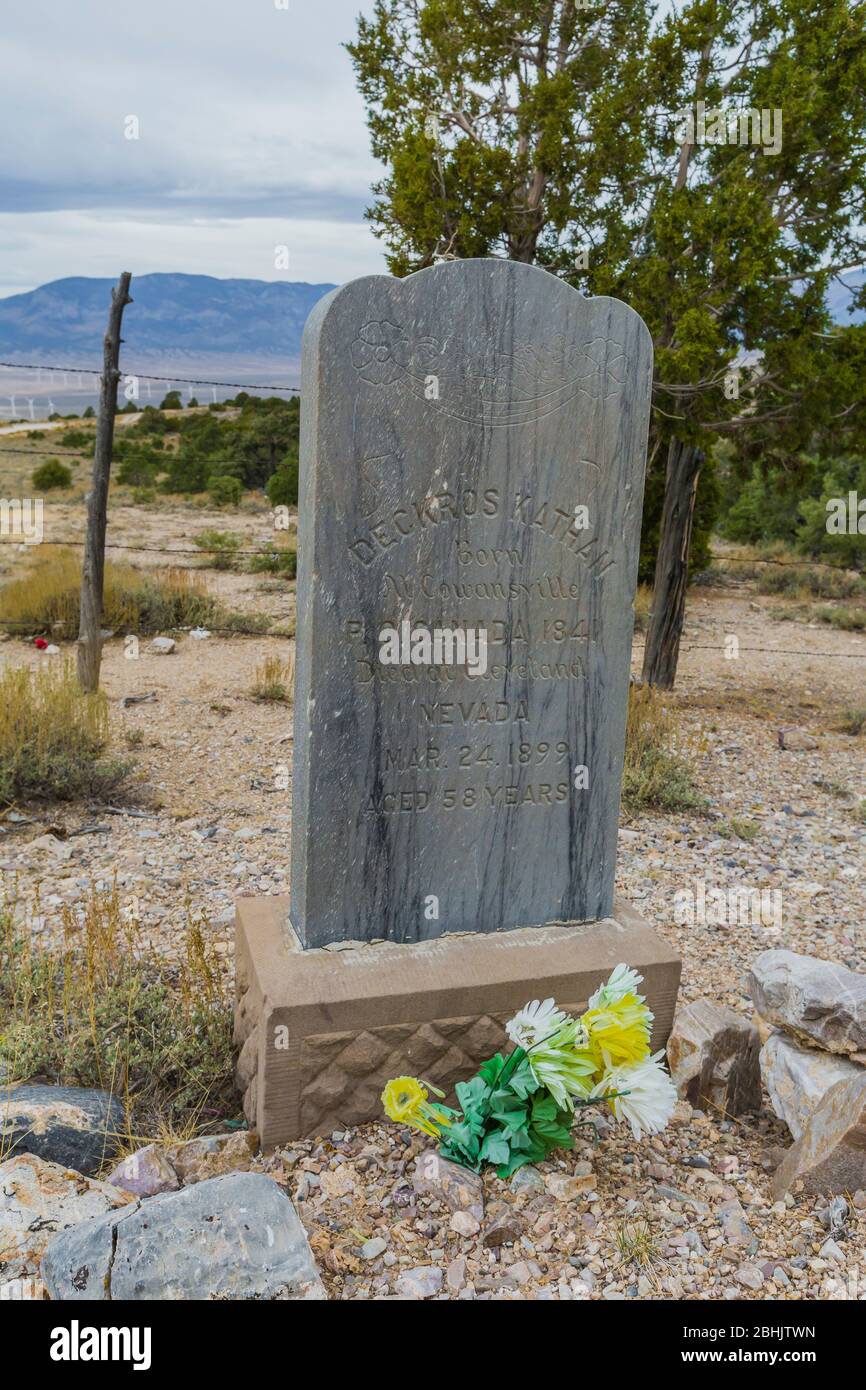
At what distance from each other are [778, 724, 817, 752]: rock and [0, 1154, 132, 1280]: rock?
21.0 ft

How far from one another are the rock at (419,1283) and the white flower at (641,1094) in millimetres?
578

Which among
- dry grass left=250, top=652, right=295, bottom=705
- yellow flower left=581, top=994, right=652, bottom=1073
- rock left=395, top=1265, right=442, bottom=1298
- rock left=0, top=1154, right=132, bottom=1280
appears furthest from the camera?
dry grass left=250, top=652, right=295, bottom=705

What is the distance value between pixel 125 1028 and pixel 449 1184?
1.22 metres

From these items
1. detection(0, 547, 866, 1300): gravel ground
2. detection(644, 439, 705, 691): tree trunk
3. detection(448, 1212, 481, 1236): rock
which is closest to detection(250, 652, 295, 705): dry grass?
Answer: detection(0, 547, 866, 1300): gravel ground

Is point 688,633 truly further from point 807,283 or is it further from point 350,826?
point 350,826

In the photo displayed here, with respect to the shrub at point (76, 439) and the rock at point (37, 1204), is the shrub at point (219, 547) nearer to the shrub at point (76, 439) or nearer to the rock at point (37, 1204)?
the rock at point (37, 1204)

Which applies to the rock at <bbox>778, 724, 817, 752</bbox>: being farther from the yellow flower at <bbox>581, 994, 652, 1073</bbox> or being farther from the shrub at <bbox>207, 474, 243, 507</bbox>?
the shrub at <bbox>207, 474, 243, 507</bbox>

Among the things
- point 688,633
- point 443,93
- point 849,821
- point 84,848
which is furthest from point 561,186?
point 688,633

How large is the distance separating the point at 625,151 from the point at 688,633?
632 centimetres

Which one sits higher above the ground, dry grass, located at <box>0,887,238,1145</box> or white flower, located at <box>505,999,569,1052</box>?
white flower, located at <box>505,999,569,1052</box>

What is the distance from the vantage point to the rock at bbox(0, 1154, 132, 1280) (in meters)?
2.27

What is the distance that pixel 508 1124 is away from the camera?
276 centimetres

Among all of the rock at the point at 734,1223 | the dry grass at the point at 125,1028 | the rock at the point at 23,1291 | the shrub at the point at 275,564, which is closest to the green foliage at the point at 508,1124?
the rock at the point at 734,1223

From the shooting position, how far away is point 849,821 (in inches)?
247
